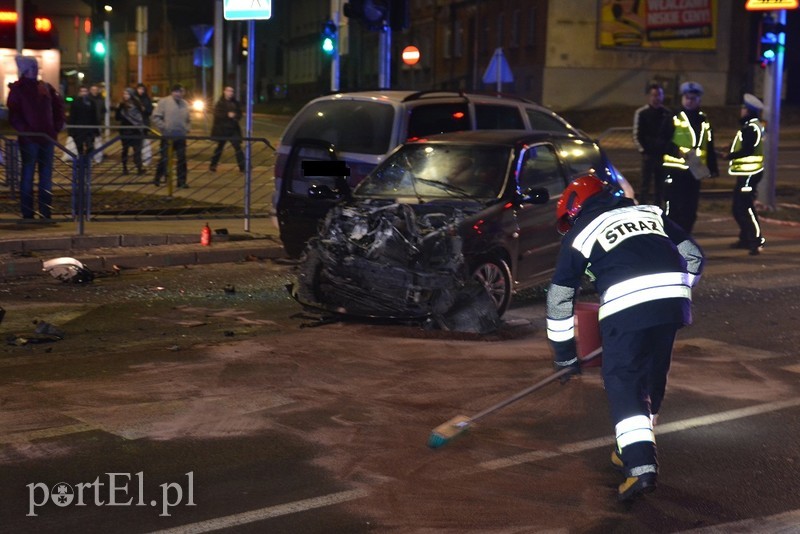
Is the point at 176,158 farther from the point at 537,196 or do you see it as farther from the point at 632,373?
the point at 632,373

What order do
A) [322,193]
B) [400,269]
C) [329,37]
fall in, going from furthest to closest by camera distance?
[329,37]
[322,193]
[400,269]

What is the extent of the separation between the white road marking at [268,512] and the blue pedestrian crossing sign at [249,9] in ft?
31.5

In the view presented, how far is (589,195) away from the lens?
228 inches

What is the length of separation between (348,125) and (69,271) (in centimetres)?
307

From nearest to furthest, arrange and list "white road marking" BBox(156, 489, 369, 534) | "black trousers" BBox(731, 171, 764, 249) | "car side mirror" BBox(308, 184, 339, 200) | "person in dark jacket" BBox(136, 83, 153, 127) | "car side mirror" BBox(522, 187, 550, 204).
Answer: "white road marking" BBox(156, 489, 369, 534) < "car side mirror" BBox(522, 187, 550, 204) < "car side mirror" BBox(308, 184, 339, 200) < "black trousers" BBox(731, 171, 764, 249) < "person in dark jacket" BBox(136, 83, 153, 127)

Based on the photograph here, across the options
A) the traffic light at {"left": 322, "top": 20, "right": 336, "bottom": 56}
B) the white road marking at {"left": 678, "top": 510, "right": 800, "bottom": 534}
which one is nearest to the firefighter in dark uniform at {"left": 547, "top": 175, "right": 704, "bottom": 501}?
the white road marking at {"left": 678, "top": 510, "right": 800, "bottom": 534}

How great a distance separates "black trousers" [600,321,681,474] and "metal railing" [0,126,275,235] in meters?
9.30

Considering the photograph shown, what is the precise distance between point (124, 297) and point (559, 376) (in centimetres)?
616

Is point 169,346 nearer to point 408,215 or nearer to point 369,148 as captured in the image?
point 408,215

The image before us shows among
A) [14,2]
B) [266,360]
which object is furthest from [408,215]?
[14,2]

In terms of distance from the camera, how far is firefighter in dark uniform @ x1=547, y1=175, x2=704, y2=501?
5.55 meters

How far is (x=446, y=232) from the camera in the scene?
373 inches

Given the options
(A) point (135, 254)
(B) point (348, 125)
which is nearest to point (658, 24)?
(B) point (348, 125)

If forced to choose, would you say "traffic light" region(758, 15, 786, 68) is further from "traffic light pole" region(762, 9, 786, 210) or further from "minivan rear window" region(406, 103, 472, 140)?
"minivan rear window" region(406, 103, 472, 140)
